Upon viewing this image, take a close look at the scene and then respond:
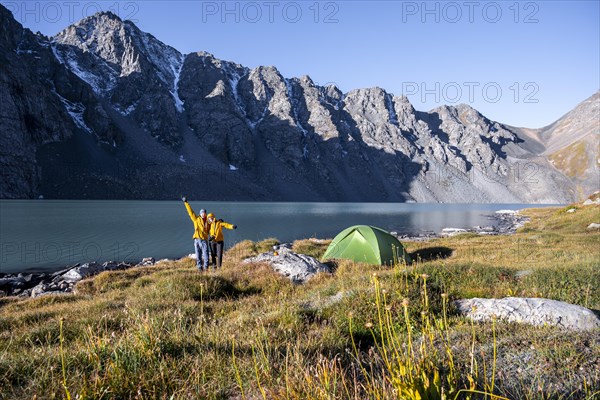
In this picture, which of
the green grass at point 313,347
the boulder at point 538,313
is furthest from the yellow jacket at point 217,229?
the boulder at point 538,313

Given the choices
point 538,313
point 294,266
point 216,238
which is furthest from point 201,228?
point 538,313

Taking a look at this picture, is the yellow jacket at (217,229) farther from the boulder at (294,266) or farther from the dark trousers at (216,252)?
the boulder at (294,266)

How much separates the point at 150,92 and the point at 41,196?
100 m

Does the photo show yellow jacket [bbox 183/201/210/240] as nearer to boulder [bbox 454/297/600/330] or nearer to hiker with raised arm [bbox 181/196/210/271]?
hiker with raised arm [bbox 181/196/210/271]

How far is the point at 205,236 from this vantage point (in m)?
15.8

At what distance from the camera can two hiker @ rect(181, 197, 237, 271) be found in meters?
15.6

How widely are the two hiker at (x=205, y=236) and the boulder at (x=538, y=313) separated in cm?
1098

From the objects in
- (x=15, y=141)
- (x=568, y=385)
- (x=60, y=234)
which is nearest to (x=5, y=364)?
(x=568, y=385)

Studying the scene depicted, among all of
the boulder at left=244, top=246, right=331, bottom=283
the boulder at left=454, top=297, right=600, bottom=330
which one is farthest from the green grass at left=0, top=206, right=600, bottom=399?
the boulder at left=244, top=246, right=331, bottom=283

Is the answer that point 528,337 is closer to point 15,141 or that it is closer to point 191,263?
point 191,263

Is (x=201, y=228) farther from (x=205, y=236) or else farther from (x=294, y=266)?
(x=294, y=266)

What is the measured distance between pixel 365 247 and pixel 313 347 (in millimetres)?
13324

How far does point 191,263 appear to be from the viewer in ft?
70.1

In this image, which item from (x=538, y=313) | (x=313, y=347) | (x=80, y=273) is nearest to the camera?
(x=313, y=347)
